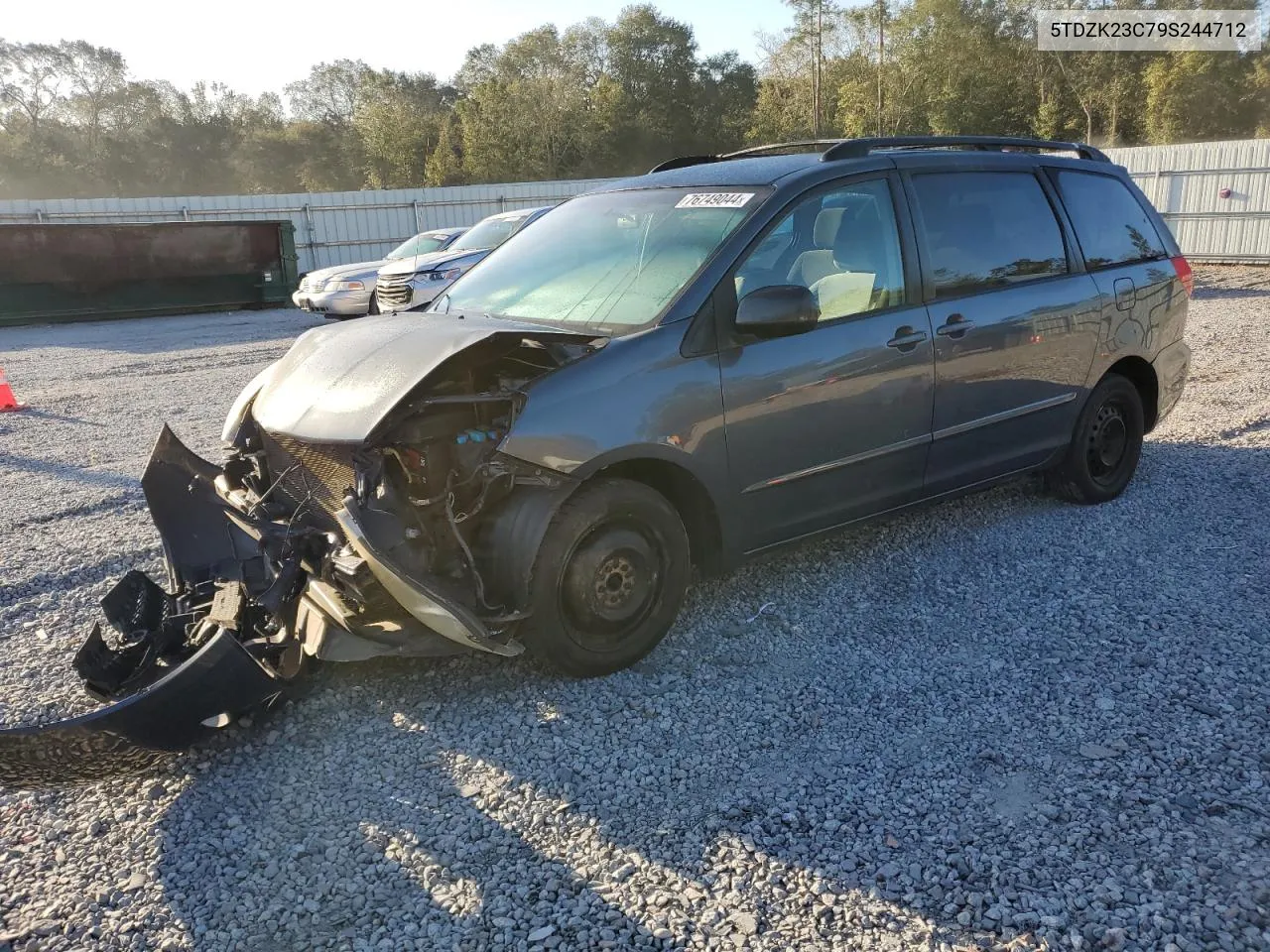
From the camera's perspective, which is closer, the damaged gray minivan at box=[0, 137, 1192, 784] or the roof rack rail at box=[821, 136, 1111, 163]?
the damaged gray minivan at box=[0, 137, 1192, 784]

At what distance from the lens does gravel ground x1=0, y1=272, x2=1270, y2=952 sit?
2.43 m

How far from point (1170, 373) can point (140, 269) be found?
60.7 feet

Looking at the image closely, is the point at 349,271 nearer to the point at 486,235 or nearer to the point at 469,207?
the point at 486,235

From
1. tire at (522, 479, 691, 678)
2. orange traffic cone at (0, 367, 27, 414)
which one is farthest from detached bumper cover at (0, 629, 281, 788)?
orange traffic cone at (0, 367, 27, 414)

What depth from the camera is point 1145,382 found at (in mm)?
5641

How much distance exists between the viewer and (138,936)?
7.99 feet

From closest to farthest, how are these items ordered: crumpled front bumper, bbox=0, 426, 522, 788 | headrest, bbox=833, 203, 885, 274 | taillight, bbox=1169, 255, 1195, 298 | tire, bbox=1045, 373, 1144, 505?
crumpled front bumper, bbox=0, 426, 522, 788
headrest, bbox=833, 203, 885, 274
tire, bbox=1045, 373, 1144, 505
taillight, bbox=1169, 255, 1195, 298

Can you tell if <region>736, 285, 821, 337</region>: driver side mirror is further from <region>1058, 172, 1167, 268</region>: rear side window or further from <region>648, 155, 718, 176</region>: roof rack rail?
<region>1058, 172, 1167, 268</region>: rear side window

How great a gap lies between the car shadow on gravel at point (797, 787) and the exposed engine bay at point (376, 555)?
347mm

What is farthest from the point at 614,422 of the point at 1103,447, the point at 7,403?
the point at 7,403

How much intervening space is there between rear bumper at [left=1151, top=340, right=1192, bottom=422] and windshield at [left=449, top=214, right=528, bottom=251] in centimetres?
1039

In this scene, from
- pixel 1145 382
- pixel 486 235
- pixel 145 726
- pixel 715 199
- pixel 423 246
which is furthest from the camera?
pixel 423 246

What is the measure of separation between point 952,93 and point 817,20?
8.60 m

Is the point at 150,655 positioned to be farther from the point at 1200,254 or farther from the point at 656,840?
the point at 1200,254
